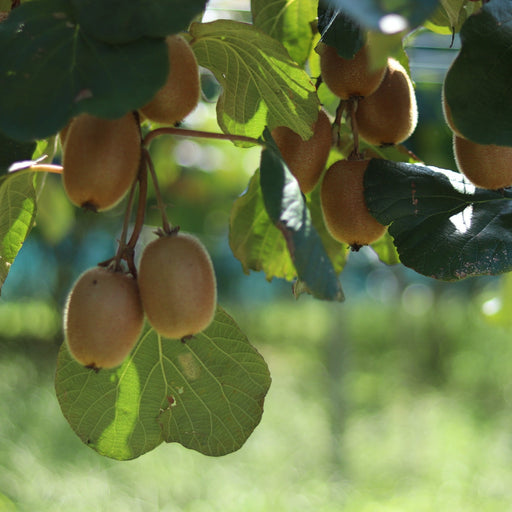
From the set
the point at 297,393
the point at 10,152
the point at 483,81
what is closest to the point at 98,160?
the point at 10,152

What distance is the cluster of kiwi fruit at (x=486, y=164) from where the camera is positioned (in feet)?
2.16

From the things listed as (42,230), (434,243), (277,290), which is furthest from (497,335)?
(434,243)

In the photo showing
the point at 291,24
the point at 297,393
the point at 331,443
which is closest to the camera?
the point at 291,24

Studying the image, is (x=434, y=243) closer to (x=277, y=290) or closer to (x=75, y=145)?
(x=75, y=145)

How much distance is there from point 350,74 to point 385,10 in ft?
1.03

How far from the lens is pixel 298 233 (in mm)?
505

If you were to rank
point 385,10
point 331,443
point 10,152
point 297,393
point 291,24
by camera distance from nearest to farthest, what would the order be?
point 385,10 < point 10,152 < point 291,24 < point 331,443 < point 297,393

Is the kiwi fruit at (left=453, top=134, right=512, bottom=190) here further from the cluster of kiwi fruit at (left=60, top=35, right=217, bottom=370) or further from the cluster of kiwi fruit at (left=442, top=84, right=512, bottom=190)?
the cluster of kiwi fruit at (left=60, top=35, right=217, bottom=370)

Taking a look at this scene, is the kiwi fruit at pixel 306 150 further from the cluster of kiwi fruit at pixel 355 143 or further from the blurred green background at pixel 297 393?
the blurred green background at pixel 297 393

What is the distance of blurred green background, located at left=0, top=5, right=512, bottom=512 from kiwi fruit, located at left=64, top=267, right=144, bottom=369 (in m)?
1.58

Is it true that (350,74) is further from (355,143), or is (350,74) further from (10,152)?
(10,152)

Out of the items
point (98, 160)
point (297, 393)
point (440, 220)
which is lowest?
point (297, 393)

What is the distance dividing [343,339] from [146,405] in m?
4.43

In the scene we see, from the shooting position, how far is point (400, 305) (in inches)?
268
